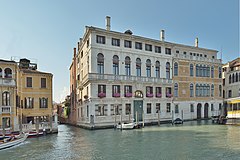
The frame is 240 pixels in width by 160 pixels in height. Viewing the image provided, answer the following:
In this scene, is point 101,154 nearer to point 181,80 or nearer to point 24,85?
point 24,85

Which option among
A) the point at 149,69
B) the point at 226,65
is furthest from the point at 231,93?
the point at 149,69

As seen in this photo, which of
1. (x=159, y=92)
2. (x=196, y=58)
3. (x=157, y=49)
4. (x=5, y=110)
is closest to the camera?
(x=5, y=110)

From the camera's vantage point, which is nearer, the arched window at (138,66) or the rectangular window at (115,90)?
the rectangular window at (115,90)

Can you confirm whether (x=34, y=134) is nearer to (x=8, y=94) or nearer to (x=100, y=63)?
(x=8, y=94)

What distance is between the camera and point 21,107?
19.4 meters

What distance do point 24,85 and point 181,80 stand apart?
20329 millimetres

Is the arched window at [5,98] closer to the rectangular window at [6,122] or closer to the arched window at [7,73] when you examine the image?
the rectangular window at [6,122]

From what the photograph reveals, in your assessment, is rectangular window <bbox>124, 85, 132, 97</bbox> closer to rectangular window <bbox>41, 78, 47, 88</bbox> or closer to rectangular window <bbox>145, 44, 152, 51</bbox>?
rectangular window <bbox>145, 44, 152, 51</bbox>

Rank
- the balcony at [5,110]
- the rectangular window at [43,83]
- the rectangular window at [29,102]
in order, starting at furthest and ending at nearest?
1. the rectangular window at [43,83]
2. the rectangular window at [29,102]
3. the balcony at [5,110]

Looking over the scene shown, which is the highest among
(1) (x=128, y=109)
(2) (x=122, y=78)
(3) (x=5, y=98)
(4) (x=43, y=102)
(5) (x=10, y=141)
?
(2) (x=122, y=78)

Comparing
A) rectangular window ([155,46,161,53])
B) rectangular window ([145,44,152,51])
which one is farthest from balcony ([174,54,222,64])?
rectangular window ([145,44,152,51])

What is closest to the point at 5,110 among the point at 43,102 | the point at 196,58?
the point at 43,102

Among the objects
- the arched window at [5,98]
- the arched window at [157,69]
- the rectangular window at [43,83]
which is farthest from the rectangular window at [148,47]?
the arched window at [5,98]

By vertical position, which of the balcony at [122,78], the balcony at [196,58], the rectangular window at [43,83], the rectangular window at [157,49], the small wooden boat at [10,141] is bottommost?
the small wooden boat at [10,141]
